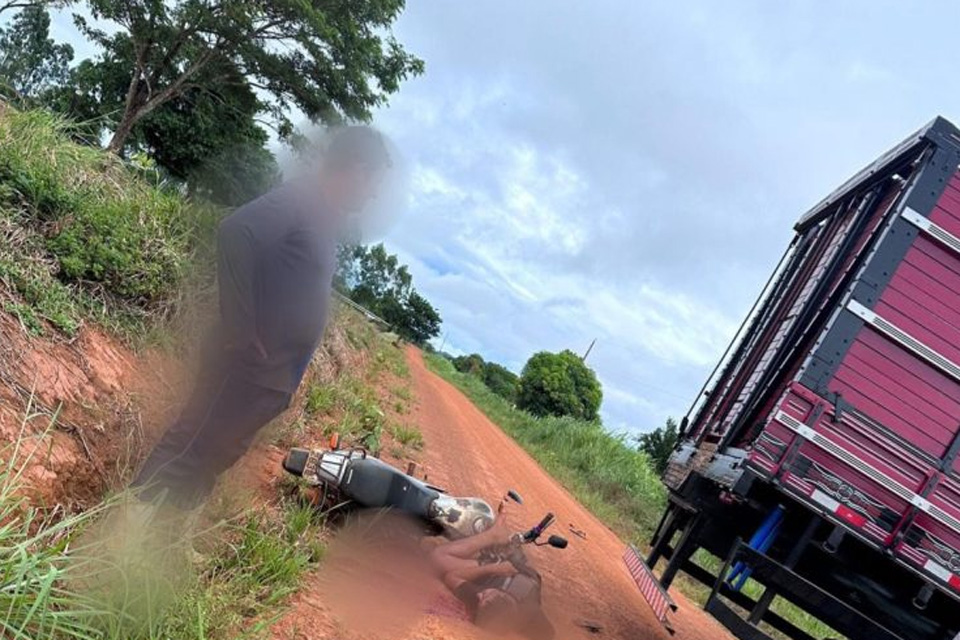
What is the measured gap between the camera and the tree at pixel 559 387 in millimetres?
33688

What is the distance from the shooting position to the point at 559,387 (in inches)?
1334

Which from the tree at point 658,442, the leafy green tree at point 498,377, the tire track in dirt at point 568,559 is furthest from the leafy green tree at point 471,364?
the tire track in dirt at point 568,559

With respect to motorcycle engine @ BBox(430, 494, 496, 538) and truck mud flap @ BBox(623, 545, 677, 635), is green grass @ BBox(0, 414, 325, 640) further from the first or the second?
truck mud flap @ BBox(623, 545, 677, 635)

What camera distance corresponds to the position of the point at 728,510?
465 cm

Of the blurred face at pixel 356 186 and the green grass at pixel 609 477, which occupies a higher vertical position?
the blurred face at pixel 356 186

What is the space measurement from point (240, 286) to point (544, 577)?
3531 millimetres

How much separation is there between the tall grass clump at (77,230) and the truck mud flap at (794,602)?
363cm

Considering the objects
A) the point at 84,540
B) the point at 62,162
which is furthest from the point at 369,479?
the point at 62,162

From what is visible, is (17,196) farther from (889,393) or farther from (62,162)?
(889,393)

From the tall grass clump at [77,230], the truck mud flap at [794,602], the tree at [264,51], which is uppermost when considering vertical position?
the tree at [264,51]

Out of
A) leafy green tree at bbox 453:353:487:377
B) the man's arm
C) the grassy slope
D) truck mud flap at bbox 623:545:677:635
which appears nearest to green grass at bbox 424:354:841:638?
truck mud flap at bbox 623:545:677:635

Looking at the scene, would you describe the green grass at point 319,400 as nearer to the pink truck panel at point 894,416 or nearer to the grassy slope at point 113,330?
the grassy slope at point 113,330

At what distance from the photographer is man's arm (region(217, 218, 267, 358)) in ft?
8.20

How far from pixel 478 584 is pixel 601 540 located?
5.12 metres
